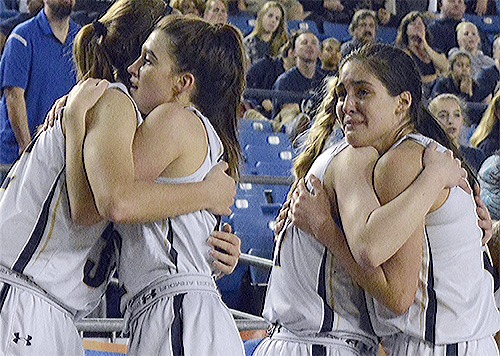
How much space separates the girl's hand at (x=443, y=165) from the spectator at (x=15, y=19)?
427 centimetres

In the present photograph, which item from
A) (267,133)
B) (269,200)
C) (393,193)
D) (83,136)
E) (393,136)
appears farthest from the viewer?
(267,133)

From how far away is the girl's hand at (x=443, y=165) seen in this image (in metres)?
2.48

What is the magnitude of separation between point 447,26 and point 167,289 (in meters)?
7.58

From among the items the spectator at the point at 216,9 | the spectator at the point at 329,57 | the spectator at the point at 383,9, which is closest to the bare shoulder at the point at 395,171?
the spectator at the point at 216,9

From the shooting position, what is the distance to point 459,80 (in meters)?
8.64

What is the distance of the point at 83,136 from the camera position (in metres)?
2.29

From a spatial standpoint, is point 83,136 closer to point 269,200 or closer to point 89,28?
point 89,28

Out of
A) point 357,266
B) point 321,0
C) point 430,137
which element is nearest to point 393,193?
point 357,266


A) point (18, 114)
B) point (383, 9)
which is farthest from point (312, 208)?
point (383, 9)

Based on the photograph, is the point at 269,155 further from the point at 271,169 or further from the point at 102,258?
the point at 102,258

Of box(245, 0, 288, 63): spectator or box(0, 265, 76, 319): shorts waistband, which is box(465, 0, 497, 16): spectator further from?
box(0, 265, 76, 319): shorts waistband

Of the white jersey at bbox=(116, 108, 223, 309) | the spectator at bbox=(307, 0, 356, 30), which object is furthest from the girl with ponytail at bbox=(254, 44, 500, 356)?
the spectator at bbox=(307, 0, 356, 30)

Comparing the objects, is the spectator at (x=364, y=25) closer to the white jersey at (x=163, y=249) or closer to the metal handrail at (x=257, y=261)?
the metal handrail at (x=257, y=261)

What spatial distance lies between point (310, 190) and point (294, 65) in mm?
5424
